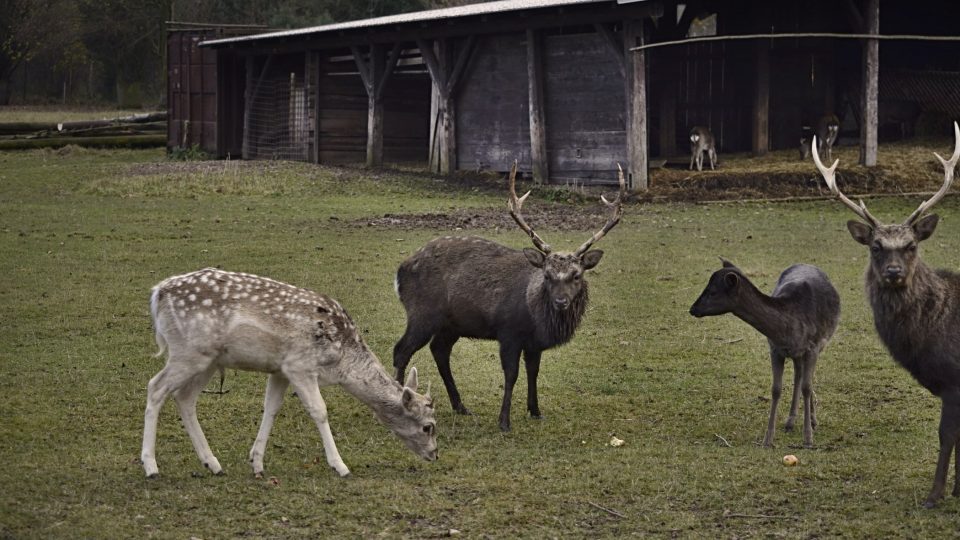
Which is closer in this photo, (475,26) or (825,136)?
(825,136)

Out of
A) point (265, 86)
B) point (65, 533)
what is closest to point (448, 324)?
point (65, 533)

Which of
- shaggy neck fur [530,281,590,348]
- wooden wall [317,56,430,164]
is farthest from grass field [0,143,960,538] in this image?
wooden wall [317,56,430,164]

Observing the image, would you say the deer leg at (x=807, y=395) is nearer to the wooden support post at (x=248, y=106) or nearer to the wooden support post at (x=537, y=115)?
the wooden support post at (x=537, y=115)

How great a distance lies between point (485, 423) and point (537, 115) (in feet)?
47.1

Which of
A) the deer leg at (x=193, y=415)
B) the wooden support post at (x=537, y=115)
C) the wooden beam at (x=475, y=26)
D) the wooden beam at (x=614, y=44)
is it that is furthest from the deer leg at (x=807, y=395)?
the wooden support post at (x=537, y=115)

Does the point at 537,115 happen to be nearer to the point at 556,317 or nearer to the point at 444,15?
the point at 444,15

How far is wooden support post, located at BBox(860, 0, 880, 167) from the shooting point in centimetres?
2089

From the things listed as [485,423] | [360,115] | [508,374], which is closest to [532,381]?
[508,374]

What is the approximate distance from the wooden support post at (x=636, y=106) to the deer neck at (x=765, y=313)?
1244 cm

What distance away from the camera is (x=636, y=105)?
20953 mm

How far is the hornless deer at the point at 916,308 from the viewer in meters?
7.36

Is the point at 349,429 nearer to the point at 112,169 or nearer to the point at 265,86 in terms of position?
the point at 112,169

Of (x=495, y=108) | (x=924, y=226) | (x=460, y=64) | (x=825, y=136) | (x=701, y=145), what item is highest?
(x=460, y=64)

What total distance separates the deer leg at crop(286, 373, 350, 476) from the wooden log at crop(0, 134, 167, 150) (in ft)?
88.5
